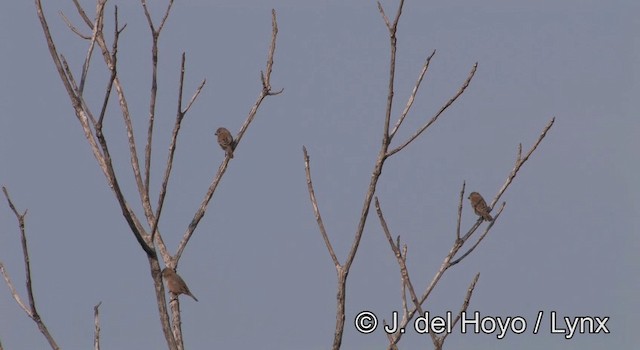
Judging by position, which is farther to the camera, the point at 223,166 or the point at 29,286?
the point at 223,166

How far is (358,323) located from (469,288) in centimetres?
214

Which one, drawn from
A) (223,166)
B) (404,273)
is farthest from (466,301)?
(223,166)

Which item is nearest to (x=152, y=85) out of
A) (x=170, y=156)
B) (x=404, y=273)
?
(x=170, y=156)

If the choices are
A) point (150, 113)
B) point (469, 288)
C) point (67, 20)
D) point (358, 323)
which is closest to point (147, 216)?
point (150, 113)

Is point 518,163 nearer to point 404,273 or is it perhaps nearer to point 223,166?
point 404,273

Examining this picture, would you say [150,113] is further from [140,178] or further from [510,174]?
[510,174]

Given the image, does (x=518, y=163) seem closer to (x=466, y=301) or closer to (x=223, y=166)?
(x=466, y=301)

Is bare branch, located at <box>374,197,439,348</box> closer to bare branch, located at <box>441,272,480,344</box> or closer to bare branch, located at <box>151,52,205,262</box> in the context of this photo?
bare branch, located at <box>441,272,480,344</box>

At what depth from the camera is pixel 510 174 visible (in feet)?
12.0

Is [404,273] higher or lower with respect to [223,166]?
lower

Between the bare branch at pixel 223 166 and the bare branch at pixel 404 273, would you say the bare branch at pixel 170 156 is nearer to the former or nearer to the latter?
the bare branch at pixel 223 166

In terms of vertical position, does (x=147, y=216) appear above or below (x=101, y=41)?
below

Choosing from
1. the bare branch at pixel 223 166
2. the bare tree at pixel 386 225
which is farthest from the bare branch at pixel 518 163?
the bare branch at pixel 223 166

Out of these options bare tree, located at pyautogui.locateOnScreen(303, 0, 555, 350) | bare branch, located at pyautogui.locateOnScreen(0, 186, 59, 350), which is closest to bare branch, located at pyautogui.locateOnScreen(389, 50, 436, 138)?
bare tree, located at pyautogui.locateOnScreen(303, 0, 555, 350)
